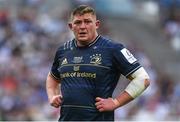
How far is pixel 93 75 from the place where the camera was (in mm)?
6496

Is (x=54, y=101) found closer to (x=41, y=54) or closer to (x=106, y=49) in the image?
(x=106, y=49)

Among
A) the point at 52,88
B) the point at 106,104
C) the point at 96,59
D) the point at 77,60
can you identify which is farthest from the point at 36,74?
the point at 106,104

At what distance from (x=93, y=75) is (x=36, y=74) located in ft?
26.2

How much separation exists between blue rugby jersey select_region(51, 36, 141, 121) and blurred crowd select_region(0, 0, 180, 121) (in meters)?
6.01

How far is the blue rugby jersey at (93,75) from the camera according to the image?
6500 millimetres

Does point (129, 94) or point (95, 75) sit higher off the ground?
point (95, 75)

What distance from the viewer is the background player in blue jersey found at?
648 centimetres

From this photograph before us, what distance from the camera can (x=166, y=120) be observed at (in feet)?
42.0

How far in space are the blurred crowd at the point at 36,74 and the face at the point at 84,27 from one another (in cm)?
612

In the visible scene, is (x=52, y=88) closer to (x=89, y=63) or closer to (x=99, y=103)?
(x=89, y=63)

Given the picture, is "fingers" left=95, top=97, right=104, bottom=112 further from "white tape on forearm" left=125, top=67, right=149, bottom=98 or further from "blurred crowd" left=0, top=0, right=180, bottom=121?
"blurred crowd" left=0, top=0, right=180, bottom=121

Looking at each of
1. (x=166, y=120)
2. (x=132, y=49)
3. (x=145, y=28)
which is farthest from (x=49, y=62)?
(x=145, y=28)

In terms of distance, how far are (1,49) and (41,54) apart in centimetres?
82

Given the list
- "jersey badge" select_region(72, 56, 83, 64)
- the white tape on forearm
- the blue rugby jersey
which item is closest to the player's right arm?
the blue rugby jersey
